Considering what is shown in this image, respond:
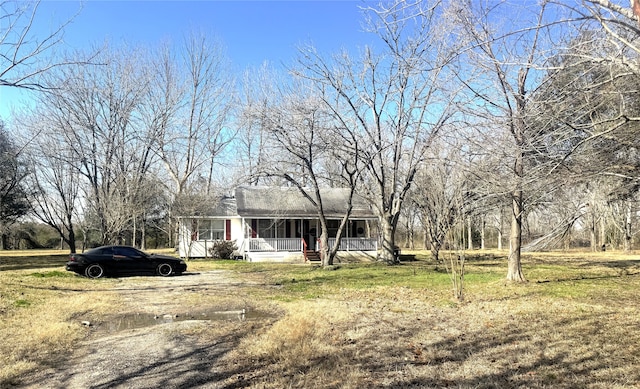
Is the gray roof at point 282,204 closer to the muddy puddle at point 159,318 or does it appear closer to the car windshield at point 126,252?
the car windshield at point 126,252

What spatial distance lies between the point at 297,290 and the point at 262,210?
52.2ft

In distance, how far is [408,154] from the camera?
73.2ft

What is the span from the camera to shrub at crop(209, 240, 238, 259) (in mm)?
29156

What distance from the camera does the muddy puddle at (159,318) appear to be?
27.5 ft

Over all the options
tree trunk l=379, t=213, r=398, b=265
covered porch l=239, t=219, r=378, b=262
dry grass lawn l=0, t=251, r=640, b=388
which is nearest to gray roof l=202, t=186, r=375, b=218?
covered porch l=239, t=219, r=378, b=262

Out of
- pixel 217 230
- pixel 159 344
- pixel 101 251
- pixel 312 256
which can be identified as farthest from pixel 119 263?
pixel 217 230

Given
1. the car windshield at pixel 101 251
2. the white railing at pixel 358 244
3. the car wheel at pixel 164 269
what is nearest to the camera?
the car windshield at pixel 101 251

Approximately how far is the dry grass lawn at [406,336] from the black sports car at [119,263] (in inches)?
170

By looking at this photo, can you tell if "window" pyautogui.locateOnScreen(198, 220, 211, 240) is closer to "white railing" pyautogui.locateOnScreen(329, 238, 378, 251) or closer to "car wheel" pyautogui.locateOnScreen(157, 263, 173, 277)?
"white railing" pyautogui.locateOnScreen(329, 238, 378, 251)

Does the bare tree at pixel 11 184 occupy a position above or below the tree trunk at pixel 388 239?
above

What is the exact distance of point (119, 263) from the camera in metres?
18.0

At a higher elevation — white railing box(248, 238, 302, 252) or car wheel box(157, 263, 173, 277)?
white railing box(248, 238, 302, 252)

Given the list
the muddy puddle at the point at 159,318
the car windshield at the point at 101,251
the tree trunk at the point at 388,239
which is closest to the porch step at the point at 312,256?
the tree trunk at the point at 388,239

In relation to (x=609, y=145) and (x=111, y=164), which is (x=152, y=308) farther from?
(x=111, y=164)
